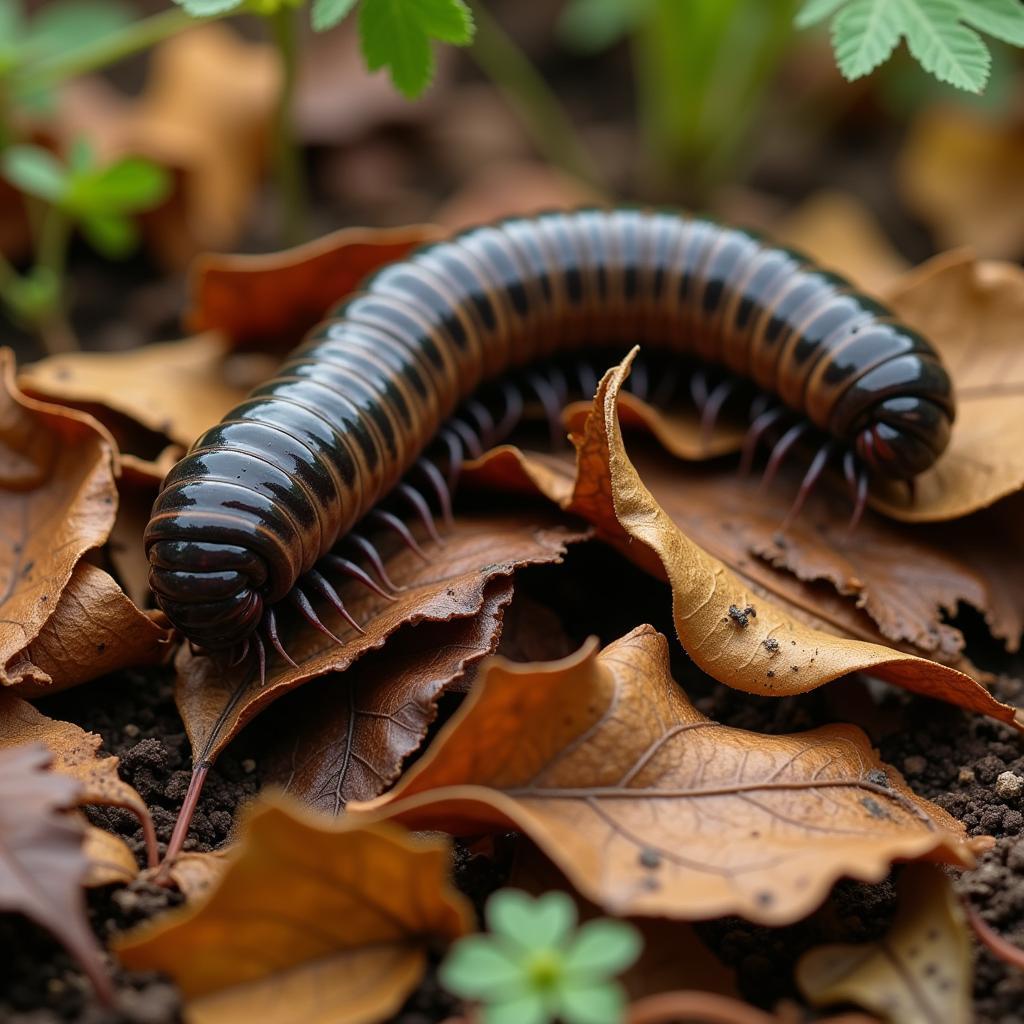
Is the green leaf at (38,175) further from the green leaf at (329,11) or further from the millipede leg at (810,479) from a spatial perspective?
the millipede leg at (810,479)

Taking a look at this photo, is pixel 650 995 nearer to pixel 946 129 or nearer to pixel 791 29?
pixel 791 29

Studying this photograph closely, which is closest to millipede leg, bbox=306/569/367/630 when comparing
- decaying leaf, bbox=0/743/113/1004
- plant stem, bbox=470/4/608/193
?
decaying leaf, bbox=0/743/113/1004

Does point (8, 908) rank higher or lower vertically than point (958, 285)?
lower

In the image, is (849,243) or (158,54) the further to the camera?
(158,54)

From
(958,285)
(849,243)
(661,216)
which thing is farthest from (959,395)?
(849,243)

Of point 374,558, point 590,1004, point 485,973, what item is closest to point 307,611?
point 374,558

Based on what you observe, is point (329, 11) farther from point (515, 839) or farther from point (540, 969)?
point (540, 969)

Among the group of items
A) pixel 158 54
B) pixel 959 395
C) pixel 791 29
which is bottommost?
pixel 158 54
